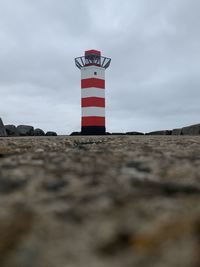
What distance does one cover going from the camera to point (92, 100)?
117 ft

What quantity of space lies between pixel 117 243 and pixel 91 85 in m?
35.0

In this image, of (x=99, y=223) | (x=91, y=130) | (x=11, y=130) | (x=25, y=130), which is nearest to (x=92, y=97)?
(x=91, y=130)

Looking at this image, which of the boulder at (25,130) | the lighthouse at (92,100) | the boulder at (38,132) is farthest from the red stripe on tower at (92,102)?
the boulder at (25,130)

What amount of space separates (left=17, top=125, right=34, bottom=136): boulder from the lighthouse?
4716mm

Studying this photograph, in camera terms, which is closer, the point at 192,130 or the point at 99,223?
the point at 99,223

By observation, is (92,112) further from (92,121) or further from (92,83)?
(92,83)

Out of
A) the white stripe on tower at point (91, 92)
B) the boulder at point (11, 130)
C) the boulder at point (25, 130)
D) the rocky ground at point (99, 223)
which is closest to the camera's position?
the rocky ground at point (99, 223)

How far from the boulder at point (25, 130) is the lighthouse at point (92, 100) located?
4.72m

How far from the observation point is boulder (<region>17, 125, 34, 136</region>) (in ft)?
111

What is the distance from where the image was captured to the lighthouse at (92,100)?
35594mm

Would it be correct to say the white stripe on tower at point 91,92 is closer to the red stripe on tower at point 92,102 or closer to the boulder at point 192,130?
the red stripe on tower at point 92,102

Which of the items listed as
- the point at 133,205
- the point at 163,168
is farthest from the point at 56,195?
the point at 163,168

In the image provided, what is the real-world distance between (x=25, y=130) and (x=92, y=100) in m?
6.72

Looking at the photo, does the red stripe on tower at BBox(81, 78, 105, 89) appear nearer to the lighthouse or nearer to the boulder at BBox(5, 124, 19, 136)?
the lighthouse
